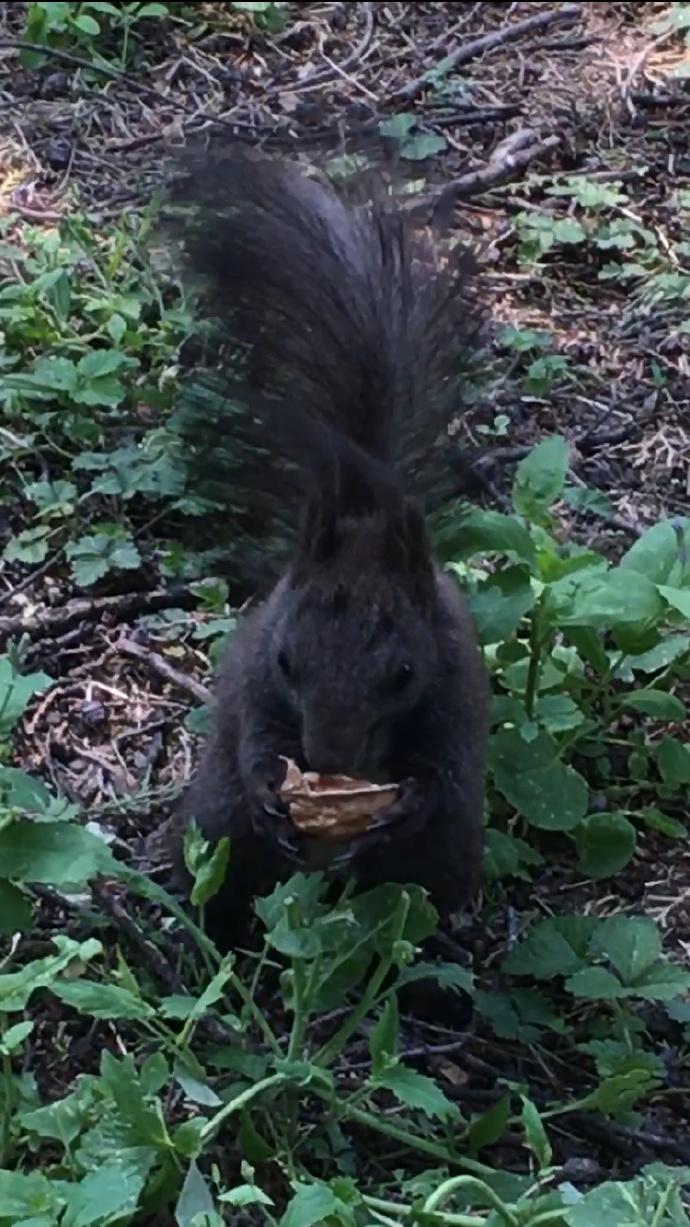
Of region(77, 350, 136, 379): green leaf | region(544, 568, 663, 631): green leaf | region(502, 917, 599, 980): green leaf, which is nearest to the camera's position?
region(502, 917, 599, 980): green leaf

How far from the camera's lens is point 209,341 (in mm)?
3020

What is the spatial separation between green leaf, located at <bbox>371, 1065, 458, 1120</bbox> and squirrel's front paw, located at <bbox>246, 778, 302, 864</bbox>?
1.36ft

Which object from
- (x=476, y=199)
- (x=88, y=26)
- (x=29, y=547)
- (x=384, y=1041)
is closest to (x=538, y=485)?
(x=29, y=547)

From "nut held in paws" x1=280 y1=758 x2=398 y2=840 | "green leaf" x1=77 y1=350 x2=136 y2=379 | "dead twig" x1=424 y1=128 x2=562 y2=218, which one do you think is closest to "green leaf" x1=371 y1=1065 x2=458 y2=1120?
"nut held in paws" x1=280 y1=758 x2=398 y2=840

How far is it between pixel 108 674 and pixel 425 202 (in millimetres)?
1065

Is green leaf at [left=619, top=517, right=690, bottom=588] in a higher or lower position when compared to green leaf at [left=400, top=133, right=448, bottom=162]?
lower

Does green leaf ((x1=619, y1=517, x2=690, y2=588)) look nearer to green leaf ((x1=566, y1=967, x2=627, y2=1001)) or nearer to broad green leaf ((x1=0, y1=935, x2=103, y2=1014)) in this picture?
green leaf ((x1=566, y1=967, x2=627, y2=1001))

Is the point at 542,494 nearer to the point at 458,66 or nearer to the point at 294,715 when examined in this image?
the point at 294,715

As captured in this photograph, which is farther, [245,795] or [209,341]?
[209,341]

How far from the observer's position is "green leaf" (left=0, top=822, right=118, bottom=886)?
219cm

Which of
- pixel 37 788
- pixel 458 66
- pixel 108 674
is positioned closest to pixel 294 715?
pixel 37 788

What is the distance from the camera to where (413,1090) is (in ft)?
7.16

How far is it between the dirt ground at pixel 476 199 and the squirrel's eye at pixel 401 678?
59 centimetres

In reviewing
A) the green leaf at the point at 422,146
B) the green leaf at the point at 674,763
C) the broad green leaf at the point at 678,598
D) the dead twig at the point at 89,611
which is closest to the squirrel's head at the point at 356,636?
the broad green leaf at the point at 678,598
